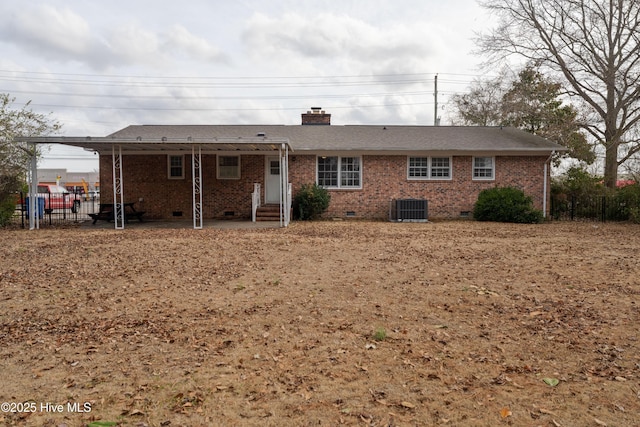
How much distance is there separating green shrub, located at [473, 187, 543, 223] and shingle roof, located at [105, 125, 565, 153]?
1.88 m

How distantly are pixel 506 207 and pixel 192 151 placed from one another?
11632 mm

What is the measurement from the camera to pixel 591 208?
18.8 m

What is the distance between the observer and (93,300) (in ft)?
19.6

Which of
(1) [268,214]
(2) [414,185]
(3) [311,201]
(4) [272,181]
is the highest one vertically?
(4) [272,181]

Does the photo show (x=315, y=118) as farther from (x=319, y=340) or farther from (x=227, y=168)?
(x=319, y=340)

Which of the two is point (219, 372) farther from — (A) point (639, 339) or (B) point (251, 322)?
Result: (A) point (639, 339)

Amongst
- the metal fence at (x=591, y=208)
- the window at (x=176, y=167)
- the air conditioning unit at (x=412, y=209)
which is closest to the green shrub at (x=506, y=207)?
the air conditioning unit at (x=412, y=209)

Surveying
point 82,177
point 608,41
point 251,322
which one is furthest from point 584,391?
point 82,177

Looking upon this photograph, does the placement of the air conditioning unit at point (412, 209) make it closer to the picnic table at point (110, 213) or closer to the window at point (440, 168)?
the window at point (440, 168)

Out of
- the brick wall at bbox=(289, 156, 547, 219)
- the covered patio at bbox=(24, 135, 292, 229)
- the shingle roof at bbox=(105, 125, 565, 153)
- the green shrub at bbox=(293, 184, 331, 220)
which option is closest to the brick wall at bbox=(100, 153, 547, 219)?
the brick wall at bbox=(289, 156, 547, 219)

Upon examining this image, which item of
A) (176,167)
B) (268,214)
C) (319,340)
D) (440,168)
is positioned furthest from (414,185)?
(319,340)

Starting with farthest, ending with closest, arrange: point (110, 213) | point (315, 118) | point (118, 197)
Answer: point (315, 118) → point (118, 197) → point (110, 213)

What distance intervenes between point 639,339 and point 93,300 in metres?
6.43

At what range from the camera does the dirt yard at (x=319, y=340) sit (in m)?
3.25
